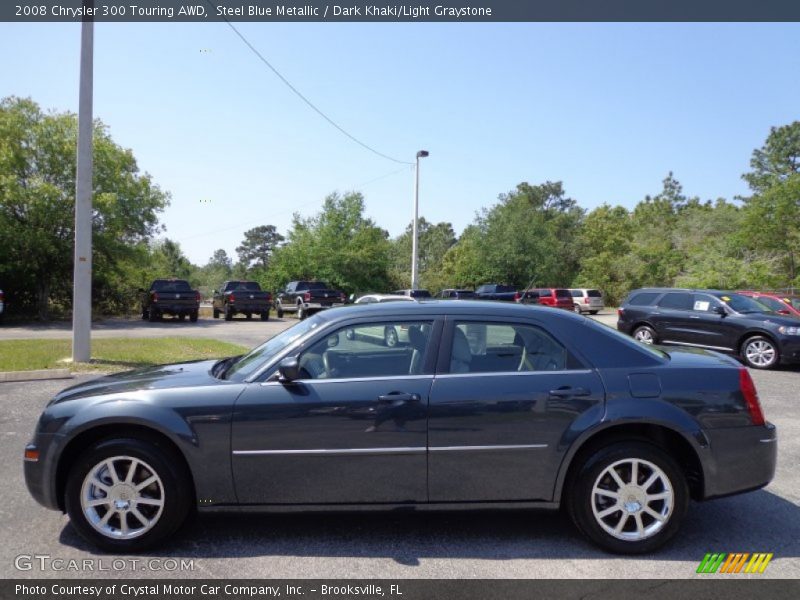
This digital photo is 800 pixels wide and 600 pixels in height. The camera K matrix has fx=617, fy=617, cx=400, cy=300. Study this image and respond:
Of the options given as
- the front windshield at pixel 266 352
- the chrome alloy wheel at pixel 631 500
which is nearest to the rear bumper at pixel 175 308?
the front windshield at pixel 266 352

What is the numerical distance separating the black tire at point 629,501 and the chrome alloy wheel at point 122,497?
2.58 m

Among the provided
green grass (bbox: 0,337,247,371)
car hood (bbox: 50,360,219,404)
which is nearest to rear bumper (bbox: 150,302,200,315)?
green grass (bbox: 0,337,247,371)

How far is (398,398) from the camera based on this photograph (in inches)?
148

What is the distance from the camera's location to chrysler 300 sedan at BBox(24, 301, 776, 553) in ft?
12.2

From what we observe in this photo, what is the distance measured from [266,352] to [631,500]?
2.53m

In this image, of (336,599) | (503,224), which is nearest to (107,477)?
(336,599)

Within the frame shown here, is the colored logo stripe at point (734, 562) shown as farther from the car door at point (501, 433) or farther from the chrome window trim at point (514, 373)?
the chrome window trim at point (514, 373)

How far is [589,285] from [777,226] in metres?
18.3

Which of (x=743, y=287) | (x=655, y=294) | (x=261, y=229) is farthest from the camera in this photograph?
(x=261, y=229)

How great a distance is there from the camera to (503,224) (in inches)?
2010

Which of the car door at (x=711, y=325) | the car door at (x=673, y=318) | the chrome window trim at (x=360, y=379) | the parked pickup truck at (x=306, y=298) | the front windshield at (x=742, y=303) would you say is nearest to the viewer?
the chrome window trim at (x=360, y=379)

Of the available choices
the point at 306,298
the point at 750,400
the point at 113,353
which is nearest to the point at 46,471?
the point at 750,400

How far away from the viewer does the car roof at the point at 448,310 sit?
13.5ft

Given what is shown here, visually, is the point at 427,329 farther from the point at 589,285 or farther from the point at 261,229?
the point at 261,229
